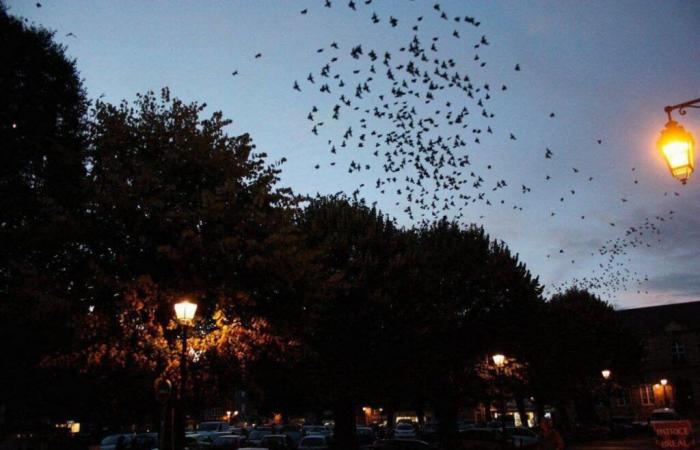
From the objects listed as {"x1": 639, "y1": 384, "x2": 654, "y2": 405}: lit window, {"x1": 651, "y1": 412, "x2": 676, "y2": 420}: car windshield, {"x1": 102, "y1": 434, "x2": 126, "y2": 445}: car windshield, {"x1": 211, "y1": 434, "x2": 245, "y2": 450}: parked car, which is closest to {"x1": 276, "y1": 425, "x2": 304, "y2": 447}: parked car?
{"x1": 211, "y1": 434, "x2": 245, "y2": 450}: parked car

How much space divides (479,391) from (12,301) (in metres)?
28.1

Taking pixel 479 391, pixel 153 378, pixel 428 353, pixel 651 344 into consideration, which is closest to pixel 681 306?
pixel 651 344

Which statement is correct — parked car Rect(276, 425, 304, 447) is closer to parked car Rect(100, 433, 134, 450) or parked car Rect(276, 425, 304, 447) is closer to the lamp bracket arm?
parked car Rect(100, 433, 134, 450)

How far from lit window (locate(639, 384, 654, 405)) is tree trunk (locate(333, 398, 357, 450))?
6142 centimetres

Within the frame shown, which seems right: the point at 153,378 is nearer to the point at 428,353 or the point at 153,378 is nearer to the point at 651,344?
the point at 428,353

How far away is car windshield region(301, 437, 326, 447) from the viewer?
1211 inches

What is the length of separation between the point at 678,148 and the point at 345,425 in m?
27.9

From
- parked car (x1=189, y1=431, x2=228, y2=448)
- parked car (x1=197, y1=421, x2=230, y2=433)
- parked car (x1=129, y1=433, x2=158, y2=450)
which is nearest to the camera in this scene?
parked car (x1=129, y1=433, x2=158, y2=450)

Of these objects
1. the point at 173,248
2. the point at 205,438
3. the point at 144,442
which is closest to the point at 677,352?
the point at 205,438

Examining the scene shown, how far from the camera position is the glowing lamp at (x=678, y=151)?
7.94 meters

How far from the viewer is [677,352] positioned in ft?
273

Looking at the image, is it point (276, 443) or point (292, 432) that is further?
point (292, 432)

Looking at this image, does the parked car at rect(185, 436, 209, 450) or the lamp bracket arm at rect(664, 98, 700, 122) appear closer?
the lamp bracket arm at rect(664, 98, 700, 122)

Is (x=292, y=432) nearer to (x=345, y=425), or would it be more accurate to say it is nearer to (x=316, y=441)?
(x=345, y=425)
